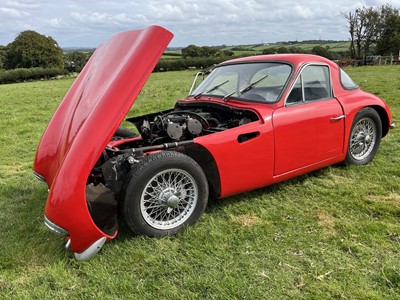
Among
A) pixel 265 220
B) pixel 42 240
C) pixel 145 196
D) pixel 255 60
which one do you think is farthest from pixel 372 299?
pixel 255 60

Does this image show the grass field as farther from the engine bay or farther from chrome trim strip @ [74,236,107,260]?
the engine bay

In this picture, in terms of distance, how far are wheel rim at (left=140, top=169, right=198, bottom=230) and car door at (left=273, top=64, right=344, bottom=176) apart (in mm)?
A: 1047

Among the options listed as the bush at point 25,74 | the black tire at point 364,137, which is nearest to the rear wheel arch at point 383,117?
the black tire at point 364,137

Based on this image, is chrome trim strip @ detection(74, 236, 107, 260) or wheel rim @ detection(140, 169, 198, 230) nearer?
chrome trim strip @ detection(74, 236, 107, 260)

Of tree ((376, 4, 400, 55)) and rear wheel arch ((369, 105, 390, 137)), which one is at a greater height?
tree ((376, 4, 400, 55))

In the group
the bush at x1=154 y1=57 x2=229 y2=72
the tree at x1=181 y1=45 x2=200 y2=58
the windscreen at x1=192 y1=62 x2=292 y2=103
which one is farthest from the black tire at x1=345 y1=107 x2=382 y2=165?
the tree at x1=181 y1=45 x2=200 y2=58

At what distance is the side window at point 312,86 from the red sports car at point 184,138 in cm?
2

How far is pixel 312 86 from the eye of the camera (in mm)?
4305

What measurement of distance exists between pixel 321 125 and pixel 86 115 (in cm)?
255

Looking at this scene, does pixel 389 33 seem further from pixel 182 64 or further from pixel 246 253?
pixel 246 253

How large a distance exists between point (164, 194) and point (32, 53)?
200 feet

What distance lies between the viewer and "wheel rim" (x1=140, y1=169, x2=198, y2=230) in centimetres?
318

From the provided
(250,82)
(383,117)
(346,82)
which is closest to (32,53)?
(250,82)

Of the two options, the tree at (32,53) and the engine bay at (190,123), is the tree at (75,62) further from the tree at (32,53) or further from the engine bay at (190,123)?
the engine bay at (190,123)
